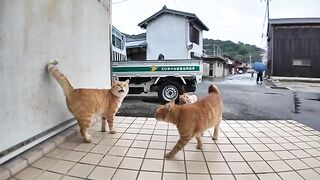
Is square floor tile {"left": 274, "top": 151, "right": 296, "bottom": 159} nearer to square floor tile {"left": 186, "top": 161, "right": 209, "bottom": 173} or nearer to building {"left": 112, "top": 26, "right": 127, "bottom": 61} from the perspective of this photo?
square floor tile {"left": 186, "top": 161, "right": 209, "bottom": 173}

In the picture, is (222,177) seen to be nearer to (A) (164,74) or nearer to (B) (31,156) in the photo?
(B) (31,156)

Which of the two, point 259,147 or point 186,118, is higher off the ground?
point 186,118

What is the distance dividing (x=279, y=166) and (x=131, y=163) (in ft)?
6.27

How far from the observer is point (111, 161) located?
3.27 m

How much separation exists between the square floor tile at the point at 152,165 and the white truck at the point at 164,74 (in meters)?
5.17

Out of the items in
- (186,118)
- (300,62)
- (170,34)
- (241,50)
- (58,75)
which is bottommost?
(186,118)

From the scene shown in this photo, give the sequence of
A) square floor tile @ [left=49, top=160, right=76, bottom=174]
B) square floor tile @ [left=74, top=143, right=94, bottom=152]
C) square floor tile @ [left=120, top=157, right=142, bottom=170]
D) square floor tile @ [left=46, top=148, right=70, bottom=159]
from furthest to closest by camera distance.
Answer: square floor tile @ [left=74, top=143, right=94, bottom=152] → square floor tile @ [left=46, top=148, right=70, bottom=159] → square floor tile @ [left=120, top=157, right=142, bottom=170] → square floor tile @ [left=49, top=160, right=76, bottom=174]

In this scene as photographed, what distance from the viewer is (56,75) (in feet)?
12.0

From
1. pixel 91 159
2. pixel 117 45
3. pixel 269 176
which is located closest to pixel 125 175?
pixel 91 159

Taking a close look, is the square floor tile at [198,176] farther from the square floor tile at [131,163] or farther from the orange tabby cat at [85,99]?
the orange tabby cat at [85,99]

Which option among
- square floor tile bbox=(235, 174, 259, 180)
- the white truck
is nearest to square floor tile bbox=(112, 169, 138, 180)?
square floor tile bbox=(235, 174, 259, 180)

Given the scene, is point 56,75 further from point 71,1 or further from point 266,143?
point 266,143

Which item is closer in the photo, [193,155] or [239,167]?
[239,167]

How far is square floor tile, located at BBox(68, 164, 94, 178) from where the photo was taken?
288cm
